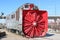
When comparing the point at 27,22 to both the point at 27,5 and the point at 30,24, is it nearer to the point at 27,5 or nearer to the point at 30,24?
the point at 30,24

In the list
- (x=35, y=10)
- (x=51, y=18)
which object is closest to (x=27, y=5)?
(x=35, y=10)

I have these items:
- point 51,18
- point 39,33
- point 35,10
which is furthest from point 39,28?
point 51,18

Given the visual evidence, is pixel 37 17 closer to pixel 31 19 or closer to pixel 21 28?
pixel 31 19

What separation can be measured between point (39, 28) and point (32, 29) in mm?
954

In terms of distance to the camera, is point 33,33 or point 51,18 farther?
point 51,18

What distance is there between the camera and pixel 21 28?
26875 millimetres

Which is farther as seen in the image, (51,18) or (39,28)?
(51,18)

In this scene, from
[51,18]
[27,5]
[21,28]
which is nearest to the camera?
[21,28]

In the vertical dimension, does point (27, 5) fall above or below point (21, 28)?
above

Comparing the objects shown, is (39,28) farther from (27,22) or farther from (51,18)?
(51,18)

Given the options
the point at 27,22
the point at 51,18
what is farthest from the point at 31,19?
the point at 51,18

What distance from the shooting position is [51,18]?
12825 centimetres

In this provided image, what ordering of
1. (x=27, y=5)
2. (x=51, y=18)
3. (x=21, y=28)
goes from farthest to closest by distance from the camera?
1. (x=51, y=18)
2. (x=27, y=5)
3. (x=21, y=28)

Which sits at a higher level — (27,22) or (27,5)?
(27,5)
